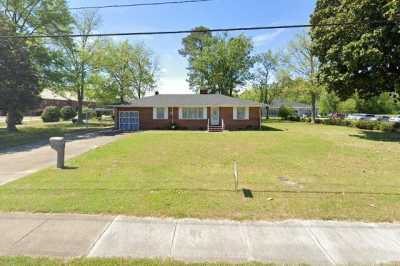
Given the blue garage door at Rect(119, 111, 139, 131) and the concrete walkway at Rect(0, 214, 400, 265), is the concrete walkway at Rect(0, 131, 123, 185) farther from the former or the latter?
the blue garage door at Rect(119, 111, 139, 131)

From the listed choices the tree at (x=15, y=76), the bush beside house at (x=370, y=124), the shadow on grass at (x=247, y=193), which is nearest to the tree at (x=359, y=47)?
the bush beside house at (x=370, y=124)

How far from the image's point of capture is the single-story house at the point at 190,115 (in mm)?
28844

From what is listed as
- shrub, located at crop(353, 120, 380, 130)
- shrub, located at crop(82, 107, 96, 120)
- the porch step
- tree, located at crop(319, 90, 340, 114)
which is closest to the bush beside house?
shrub, located at crop(353, 120, 380, 130)

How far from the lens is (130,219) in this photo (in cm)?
490

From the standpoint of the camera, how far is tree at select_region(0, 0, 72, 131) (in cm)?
2102

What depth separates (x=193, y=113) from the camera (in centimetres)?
2920

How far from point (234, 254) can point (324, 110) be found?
72411 millimetres

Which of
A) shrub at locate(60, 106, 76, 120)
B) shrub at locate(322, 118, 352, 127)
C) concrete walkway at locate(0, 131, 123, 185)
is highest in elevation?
shrub at locate(60, 106, 76, 120)

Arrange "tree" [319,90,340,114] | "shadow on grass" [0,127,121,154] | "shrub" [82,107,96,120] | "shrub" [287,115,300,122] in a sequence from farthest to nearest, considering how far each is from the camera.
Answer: "tree" [319,90,340,114]
"shrub" [287,115,300,122]
"shrub" [82,107,96,120]
"shadow on grass" [0,127,121,154]

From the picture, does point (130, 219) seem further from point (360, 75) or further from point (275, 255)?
point (360, 75)

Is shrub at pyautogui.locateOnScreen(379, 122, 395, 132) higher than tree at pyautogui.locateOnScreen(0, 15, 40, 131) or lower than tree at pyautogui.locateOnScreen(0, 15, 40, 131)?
lower

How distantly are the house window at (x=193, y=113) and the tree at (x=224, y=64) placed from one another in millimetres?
22942

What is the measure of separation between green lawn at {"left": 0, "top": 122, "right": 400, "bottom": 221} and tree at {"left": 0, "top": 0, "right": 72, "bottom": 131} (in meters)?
15.0

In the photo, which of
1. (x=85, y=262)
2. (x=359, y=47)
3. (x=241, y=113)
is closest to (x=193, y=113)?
(x=241, y=113)
